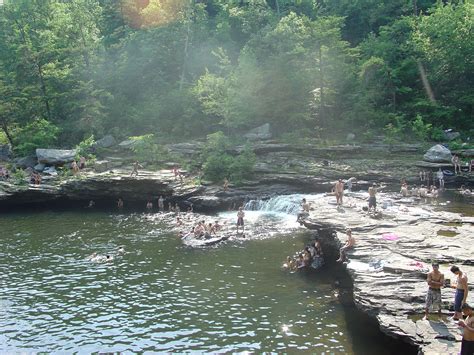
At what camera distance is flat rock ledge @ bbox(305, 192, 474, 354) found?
13.0m

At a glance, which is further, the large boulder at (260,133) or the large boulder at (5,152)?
the large boulder at (5,152)

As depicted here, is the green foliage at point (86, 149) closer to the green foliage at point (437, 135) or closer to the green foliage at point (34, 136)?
the green foliage at point (34, 136)

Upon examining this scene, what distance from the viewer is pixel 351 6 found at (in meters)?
68.7

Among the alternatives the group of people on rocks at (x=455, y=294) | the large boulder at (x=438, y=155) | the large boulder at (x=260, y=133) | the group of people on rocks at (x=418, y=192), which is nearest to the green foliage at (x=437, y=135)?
the large boulder at (x=438, y=155)

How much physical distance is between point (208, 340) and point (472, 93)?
44.0m

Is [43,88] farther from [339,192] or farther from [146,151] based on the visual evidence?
[339,192]

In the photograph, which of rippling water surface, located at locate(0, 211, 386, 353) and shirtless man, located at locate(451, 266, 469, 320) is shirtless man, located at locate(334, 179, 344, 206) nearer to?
rippling water surface, located at locate(0, 211, 386, 353)

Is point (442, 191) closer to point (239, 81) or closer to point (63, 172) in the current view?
point (239, 81)

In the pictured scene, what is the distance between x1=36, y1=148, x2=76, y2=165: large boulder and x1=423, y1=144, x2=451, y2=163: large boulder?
34175mm

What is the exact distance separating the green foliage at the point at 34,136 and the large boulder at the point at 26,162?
83cm

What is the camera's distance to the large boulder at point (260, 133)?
46312mm

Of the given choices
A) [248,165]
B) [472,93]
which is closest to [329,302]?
[248,165]

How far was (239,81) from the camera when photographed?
155ft

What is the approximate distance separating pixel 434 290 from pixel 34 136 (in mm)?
43985
